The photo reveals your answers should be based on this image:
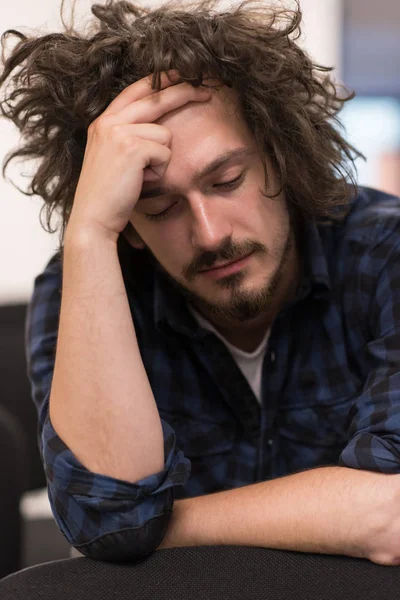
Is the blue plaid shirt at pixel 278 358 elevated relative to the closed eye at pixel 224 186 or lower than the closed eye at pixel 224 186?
lower

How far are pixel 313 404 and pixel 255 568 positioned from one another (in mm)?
554

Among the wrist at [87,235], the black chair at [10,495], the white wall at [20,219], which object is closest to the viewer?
the wrist at [87,235]

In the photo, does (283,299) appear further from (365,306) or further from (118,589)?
(118,589)

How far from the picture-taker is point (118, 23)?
1.38m

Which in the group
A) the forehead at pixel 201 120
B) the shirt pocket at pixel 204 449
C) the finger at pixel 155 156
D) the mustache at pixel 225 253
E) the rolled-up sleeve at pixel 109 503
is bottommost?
the shirt pocket at pixel 204 449

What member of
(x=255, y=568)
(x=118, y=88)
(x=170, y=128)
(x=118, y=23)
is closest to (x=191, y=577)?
(x=255, y=568)

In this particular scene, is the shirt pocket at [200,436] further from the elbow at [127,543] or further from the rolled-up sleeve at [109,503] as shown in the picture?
the elbow at [127,543]

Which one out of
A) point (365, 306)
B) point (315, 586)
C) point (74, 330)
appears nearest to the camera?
point (315, 586)

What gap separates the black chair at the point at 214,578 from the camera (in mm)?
853

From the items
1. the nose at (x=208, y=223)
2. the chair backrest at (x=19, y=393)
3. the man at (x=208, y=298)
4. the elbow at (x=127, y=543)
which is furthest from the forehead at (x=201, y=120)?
the chair backrest at (x=19, y=393)

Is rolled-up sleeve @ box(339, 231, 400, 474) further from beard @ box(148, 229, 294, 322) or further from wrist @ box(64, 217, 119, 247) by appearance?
wrist @ box(64, 217, 119, 247)

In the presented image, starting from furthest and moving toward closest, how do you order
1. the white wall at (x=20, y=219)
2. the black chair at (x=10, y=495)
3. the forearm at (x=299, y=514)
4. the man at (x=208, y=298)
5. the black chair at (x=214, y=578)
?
1. the white wall at (x=20, y=219)
2. the black chair at (x=10, y=495)
3. the man at (x=208, y=298)
4. the forearm at (x=299, y=514)
5. the black chair at (x=214, y=578)

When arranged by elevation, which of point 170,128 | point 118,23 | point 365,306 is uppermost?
point 118,23

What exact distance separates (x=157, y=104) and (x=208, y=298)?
346 millimetres
